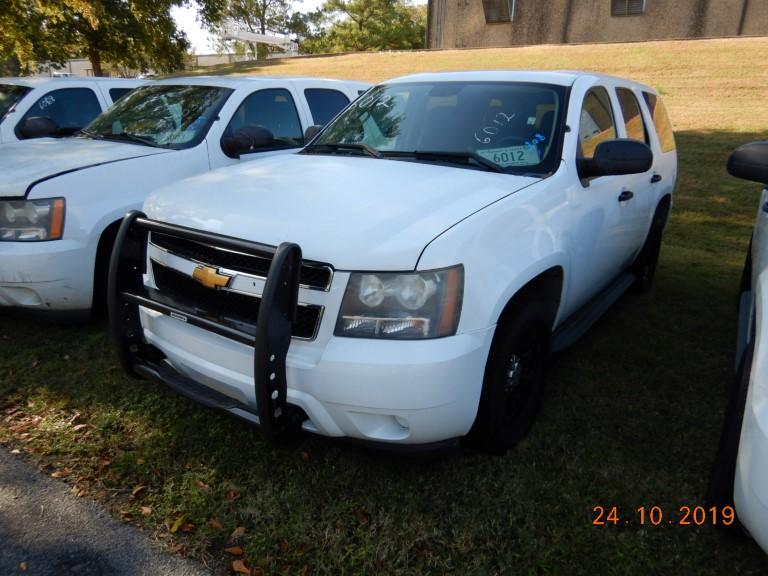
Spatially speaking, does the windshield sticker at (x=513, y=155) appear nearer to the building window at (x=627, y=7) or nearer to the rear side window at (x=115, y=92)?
the rear side window at (x=115, y=92)

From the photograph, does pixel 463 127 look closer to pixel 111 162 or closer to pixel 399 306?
pixel 399 306

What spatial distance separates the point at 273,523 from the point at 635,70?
62.9 ft

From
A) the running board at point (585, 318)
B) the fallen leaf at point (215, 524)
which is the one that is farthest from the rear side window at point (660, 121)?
the fallen leaf at point (215, 524)

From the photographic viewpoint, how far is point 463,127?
3.44 meters

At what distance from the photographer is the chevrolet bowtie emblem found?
2449 mm

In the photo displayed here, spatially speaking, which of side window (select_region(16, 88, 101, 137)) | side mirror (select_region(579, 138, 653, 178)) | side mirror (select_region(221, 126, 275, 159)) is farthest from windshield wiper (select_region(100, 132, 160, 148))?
side mirror (select_region(579, 138, 653, 178))

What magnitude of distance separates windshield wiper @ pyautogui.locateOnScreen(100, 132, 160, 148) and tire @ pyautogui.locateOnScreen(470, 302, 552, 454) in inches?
134

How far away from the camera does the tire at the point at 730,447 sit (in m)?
2.28

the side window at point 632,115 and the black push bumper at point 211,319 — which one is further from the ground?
the side window at point 632,115

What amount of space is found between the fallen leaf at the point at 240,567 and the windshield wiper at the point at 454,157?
217 centimetres

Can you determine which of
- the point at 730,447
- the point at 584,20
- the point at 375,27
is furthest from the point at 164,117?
the point at 375,27

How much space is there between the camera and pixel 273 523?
2.52 meters

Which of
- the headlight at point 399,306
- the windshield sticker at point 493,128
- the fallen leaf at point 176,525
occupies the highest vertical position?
the windshield sticker at point 493,128

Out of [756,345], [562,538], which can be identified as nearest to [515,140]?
[756,345]
